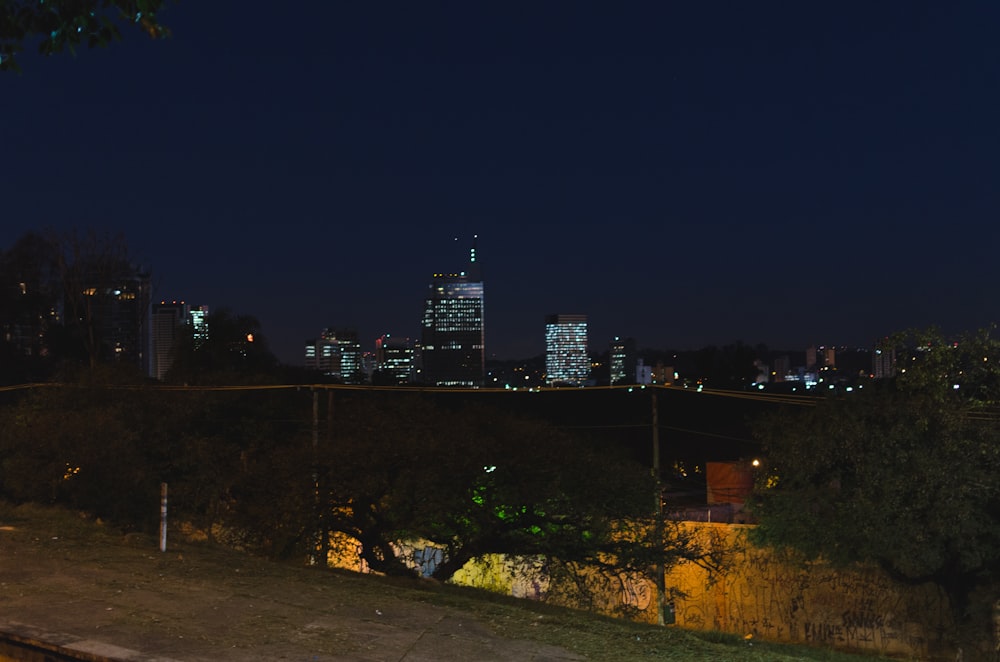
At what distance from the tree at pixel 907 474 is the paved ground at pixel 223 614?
7.88 metres

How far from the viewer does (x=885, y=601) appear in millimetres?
16938

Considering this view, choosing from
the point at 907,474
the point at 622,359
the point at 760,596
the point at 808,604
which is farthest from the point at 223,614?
the point at 622,359

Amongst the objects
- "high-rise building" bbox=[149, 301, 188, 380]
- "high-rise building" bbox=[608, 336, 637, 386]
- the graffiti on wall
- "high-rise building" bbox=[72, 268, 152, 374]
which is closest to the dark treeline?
the graffiti on wall

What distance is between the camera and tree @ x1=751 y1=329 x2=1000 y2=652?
42.6 ft

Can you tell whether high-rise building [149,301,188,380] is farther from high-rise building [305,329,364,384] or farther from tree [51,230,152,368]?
high-rise building [305,329,364,384]

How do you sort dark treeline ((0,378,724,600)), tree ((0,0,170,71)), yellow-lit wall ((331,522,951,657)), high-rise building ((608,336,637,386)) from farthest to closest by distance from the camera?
high-rise building ((608,336,637,386)) < yellow-lit wall ((331,522,951,657)) < dark treeline ((0,378,724,600)) < tree ((0,0,170,71))

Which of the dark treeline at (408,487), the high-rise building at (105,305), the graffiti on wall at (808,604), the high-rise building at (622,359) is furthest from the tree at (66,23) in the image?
the high-rise building at (622,359)

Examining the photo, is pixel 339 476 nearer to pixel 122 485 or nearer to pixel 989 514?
pixel 122 485

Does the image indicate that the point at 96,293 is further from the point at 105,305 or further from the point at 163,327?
the point at 163,327

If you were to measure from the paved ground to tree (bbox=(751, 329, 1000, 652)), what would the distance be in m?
7.88

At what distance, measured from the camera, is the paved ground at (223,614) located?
23.5 ft

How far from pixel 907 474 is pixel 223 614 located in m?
10.1

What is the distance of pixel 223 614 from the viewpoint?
8.23m

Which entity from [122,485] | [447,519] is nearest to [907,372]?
[447,519]
